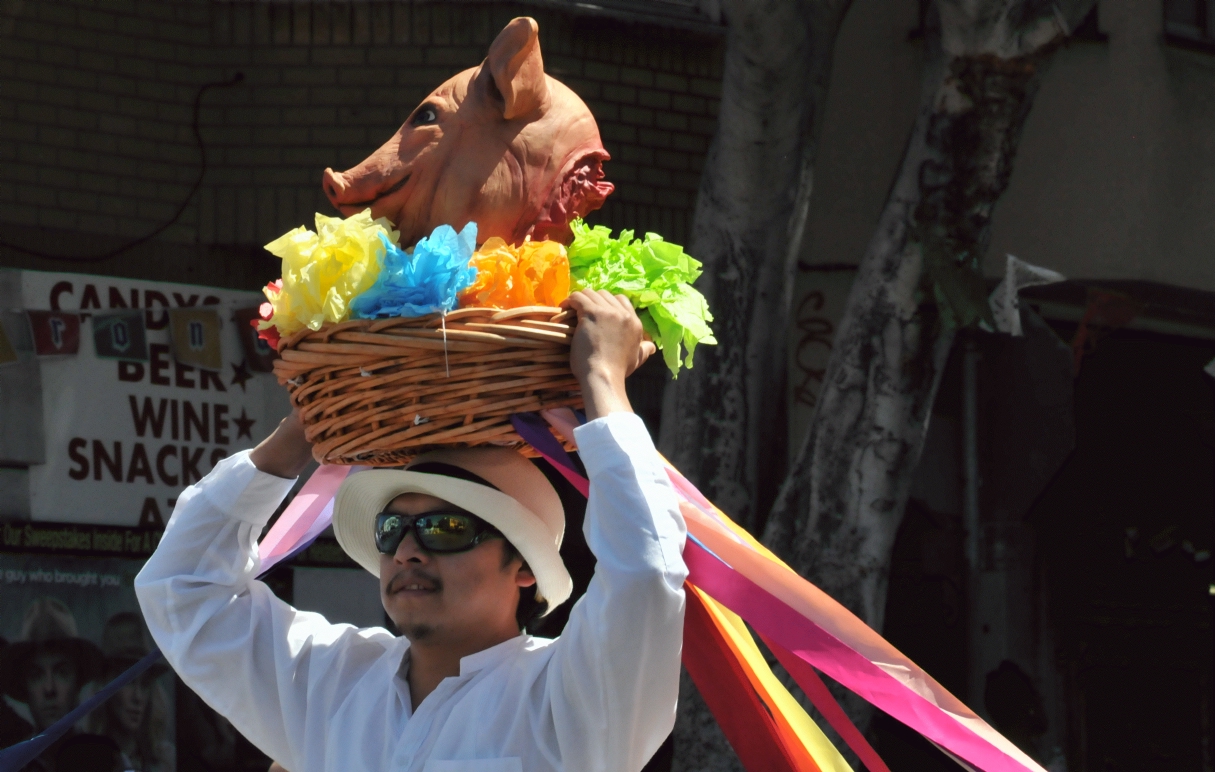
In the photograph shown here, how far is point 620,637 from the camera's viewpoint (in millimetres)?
2445

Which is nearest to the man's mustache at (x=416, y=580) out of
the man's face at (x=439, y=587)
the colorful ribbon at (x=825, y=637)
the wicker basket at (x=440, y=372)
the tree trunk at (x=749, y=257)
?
the man's face at (x=439, y=587)

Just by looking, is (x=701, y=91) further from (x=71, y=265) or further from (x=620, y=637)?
(x=620, y=637)

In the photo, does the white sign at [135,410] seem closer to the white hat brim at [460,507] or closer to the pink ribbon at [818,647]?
the white hat brim at [460,507]

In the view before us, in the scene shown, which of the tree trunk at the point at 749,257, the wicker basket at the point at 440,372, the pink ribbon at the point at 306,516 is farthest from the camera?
the tree trunk at the point at 749,257

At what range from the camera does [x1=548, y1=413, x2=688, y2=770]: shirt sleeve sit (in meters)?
2.44


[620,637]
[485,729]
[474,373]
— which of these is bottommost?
[485,729]

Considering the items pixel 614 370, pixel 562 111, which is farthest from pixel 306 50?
pixel 614 370

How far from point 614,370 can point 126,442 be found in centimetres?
505

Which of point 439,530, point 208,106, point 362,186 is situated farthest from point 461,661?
point 208,106

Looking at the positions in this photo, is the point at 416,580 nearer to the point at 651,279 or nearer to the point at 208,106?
the point at 651,279

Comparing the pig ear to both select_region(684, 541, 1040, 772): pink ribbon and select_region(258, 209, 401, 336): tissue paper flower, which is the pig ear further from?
select_region(684, 541, 1040, 772): pink ribbon

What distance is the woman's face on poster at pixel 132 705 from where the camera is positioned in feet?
23.1

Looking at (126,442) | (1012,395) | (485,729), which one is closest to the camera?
(485,729)

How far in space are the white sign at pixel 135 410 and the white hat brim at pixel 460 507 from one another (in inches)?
167
